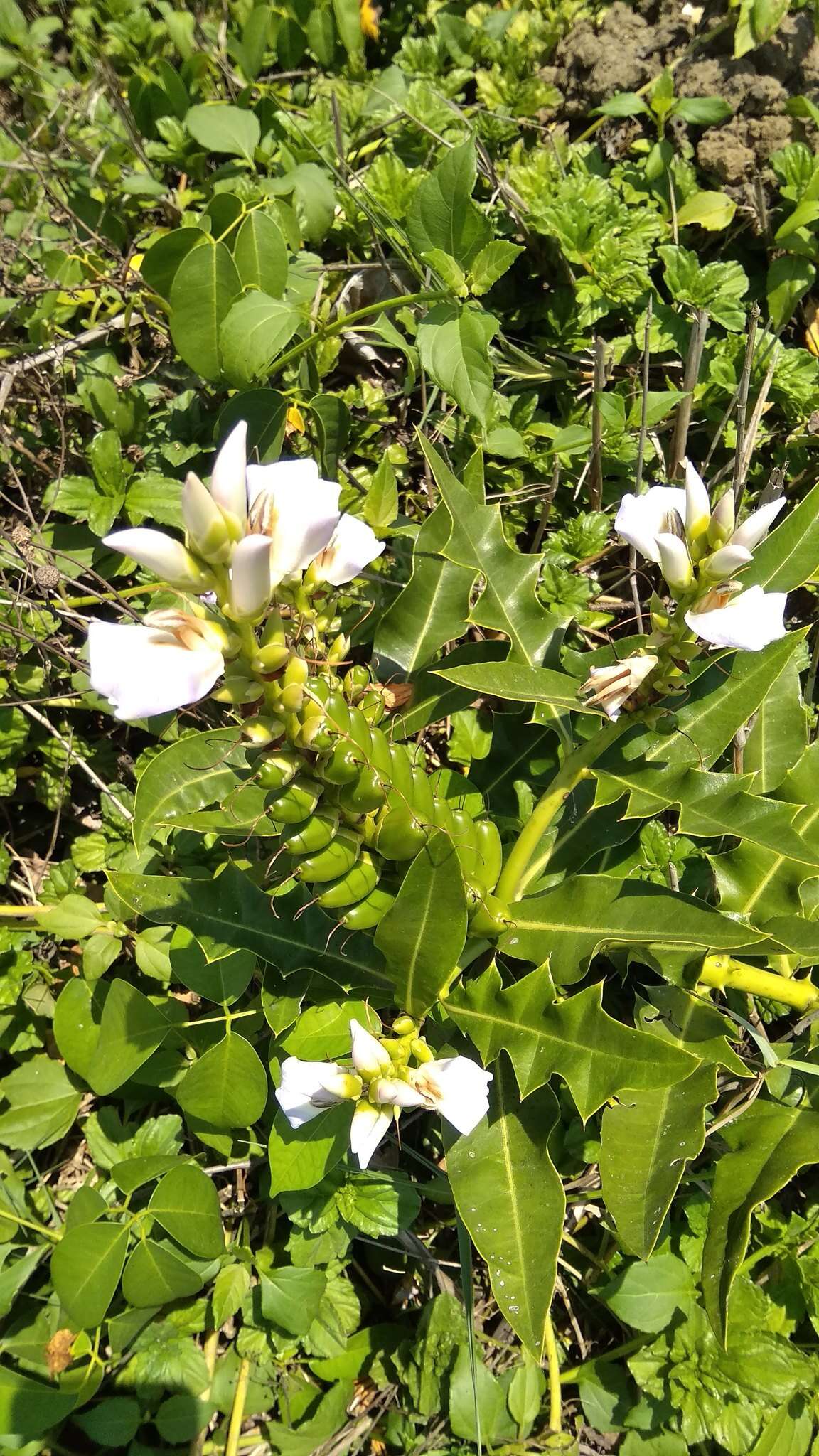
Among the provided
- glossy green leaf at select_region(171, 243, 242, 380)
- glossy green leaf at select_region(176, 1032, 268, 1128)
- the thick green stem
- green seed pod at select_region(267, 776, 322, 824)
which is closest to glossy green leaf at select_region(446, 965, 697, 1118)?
the thick green stem

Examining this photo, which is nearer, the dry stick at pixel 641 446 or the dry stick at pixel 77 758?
the dry stick at pixel 641 446

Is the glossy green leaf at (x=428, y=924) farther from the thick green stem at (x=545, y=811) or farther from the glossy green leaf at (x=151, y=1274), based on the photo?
the glossy green leaf at (x=151, y=1274)

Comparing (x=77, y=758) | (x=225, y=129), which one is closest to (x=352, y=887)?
(x=77, y=758)

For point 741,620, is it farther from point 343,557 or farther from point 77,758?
point 77,758

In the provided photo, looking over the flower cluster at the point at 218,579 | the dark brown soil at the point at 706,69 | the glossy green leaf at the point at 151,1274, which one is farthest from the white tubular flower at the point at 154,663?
the dark brown soil at the point at 706,69

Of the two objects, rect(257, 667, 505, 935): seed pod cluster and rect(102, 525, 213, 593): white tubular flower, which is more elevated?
rect(102, 525, 213, 593): white tubular flower

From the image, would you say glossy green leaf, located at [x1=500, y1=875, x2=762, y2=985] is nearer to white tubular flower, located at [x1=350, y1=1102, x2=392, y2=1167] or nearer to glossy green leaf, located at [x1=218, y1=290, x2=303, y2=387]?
white tubular flower, located at [x1=350, y1=1102, x2=392, y2=1167]
